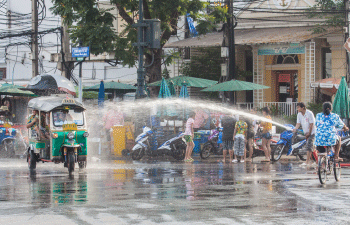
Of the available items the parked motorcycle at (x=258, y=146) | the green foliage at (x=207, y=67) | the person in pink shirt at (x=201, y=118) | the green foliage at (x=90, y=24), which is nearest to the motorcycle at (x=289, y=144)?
the parked motorcycle at (x=258, y=146)

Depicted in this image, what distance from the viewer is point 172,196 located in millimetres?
10641

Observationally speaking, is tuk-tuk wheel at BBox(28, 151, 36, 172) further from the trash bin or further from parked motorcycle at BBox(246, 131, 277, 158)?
parked motorcycle at BBox(246, 131, 277, 158)

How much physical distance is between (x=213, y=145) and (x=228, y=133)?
1.33m

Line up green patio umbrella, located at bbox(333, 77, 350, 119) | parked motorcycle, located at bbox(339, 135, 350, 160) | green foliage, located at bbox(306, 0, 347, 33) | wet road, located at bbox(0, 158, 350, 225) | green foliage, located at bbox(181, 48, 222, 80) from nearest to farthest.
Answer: wet road, located at bbox(0, 158, 350, 225) → parked motorcycle, located at bbox(339, 135, 350, 160) → green patio umbrella, located at bbox(333, 77, 350, 119) → green foliage, located at bbox(306, 0, 347, 33) → green foliage, located at bbox(181, 48, 222, 80)

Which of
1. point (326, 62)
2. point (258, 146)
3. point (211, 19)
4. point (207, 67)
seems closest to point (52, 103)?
point (258, 146)

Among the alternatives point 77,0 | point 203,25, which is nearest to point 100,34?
point 77,0

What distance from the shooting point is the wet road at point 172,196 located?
848 cm

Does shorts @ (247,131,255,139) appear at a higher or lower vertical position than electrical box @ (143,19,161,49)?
lower

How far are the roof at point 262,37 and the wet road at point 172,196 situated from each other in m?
9.78

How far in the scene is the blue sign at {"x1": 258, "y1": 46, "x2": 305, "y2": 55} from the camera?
85.3ft

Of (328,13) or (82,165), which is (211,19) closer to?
(328,13)

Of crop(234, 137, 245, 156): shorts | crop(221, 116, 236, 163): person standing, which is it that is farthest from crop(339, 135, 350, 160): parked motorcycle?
crop(221, 116, 236, 163): person standing

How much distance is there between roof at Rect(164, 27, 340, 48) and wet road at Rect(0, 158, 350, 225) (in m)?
9.78

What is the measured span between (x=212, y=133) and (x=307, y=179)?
781cm
